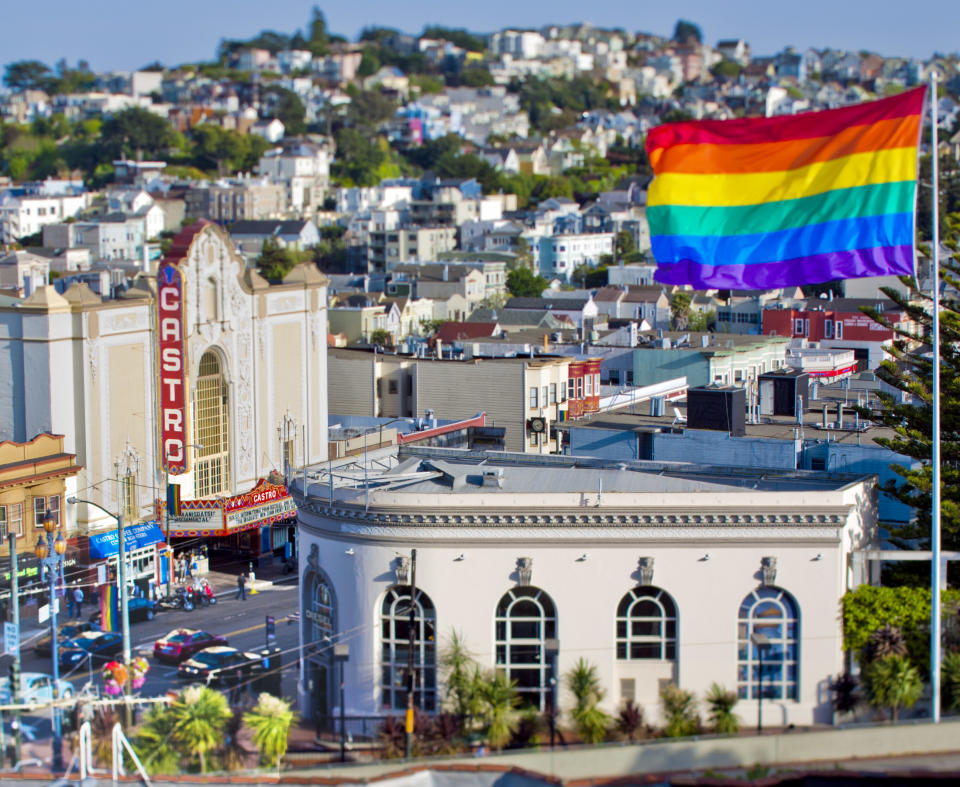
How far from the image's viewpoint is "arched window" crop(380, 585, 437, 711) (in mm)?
32375

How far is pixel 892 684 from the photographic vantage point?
3178 cm

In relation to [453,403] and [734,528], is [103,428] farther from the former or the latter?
[734,528]

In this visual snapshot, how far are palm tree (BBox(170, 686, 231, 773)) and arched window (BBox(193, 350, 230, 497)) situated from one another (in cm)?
2657

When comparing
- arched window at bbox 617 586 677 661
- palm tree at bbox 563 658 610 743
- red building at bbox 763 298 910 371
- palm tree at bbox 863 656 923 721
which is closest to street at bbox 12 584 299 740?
palm tree at bbox 563 658 610 743

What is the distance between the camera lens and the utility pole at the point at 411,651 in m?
30.6

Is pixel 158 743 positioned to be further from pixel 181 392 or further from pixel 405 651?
pixel 181 392

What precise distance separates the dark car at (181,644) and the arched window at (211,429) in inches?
558

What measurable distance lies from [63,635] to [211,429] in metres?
14.8

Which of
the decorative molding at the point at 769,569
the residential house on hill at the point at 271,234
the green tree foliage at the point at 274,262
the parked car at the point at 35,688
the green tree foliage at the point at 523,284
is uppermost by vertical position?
the residential house on hill at the point at 271,234

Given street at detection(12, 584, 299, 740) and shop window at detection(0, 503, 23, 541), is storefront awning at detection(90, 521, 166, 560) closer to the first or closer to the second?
shop window at detection(0, 503, 23, 541)

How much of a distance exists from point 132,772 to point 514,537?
8.31 m

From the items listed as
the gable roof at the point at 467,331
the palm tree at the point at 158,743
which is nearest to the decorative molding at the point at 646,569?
the palm tree at the point at 158,743

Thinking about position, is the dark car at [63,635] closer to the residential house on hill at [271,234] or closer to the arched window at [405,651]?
the arched window at [405,651]

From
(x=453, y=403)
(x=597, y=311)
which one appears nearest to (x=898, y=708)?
(x=453, y=403)
